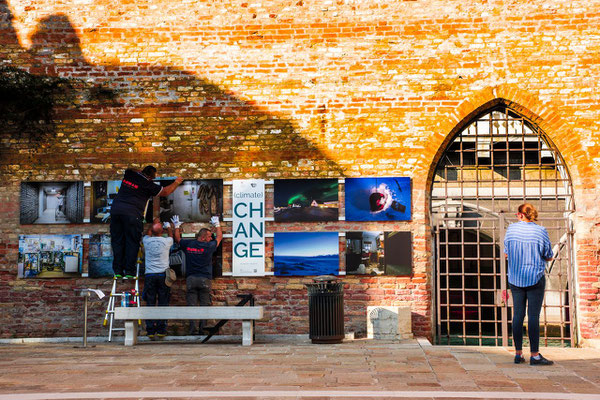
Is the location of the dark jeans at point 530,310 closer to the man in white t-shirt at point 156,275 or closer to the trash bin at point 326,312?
the trash bin at point 326,312

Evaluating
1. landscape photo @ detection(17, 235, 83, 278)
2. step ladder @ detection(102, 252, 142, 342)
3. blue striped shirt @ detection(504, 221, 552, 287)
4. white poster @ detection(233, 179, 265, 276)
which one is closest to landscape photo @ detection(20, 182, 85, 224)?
landscape photo @ detection(17, 235, 83, 278)

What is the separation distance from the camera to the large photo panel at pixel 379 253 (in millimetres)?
11047

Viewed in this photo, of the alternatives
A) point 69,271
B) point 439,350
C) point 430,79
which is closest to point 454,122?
point 430,79

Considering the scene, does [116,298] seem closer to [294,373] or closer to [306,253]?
[306,253]

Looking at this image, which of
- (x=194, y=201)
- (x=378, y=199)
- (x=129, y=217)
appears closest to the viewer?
(x=129, y=217)

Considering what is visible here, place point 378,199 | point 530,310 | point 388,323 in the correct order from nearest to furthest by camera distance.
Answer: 1. point 530,310
2. point 388,323
3. point 378,199

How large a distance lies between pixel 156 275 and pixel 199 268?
62cm

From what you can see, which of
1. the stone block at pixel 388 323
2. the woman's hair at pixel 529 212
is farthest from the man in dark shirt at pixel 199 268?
the woman's hair at pixel 529 212

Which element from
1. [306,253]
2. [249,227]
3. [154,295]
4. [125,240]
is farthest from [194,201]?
[306,253]

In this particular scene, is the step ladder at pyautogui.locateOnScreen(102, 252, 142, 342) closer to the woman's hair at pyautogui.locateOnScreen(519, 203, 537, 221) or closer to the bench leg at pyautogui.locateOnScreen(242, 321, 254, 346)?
the bench leg at pyautogui.locateOnScreen(242, 321, 254, 346)

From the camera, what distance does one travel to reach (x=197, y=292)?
11000 millimetres

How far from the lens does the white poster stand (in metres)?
11.2

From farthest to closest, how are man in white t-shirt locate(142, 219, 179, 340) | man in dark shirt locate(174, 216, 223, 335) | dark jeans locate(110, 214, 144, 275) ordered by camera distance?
man in dark shirt locate(174, 216, 223, 335) → man in white t-shirt locate(142, 219, 179, 340) → dark jeans locate(110, 214, 144, 275)

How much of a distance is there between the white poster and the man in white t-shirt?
105cm
